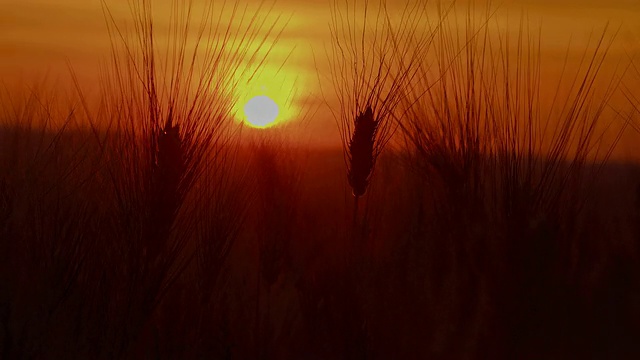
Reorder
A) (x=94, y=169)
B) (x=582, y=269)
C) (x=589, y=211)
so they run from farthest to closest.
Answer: (x=589, y=211)
(x=582, y=269)
(x=94, y=169)

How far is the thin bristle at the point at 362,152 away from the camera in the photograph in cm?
335

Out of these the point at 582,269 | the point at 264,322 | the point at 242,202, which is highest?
the point at 242,202

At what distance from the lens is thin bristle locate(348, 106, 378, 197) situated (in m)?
3.35

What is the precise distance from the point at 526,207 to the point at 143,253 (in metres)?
1.34

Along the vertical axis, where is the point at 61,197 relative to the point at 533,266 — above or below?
above

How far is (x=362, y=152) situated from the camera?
11.0 feet

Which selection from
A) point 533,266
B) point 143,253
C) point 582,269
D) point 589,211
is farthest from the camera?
point 589,211

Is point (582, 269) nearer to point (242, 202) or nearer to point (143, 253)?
point (242, 202)

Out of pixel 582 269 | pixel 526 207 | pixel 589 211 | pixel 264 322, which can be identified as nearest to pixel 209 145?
pixel 526 207

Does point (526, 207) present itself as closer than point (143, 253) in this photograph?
No

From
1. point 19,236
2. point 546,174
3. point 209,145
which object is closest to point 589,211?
point 546,174

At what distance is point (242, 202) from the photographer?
4074 millimetres

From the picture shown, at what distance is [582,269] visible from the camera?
12.7 ft

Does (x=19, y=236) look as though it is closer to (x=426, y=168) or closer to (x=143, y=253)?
(x=143, y=253)
